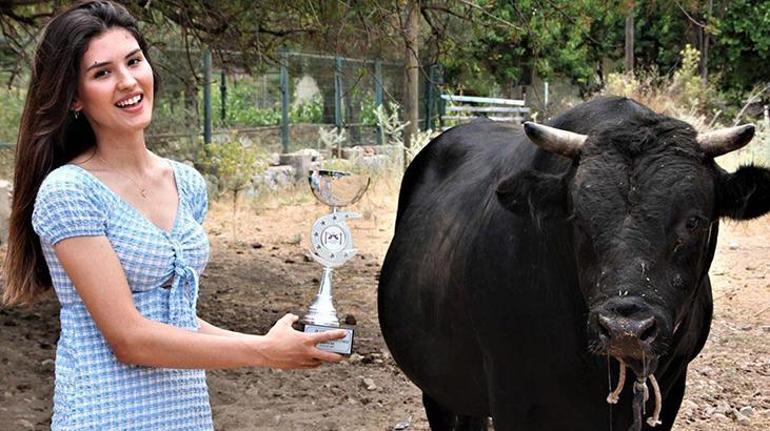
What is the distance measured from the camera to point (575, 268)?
387 cm

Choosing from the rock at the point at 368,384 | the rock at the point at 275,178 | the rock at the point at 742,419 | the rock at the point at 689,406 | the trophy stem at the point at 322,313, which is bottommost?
the rock at the point at 742,419

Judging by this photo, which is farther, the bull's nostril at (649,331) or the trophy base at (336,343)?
the bull's nostril at (649,331)

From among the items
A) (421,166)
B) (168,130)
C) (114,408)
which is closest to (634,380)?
(114,408)

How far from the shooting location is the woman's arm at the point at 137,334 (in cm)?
265

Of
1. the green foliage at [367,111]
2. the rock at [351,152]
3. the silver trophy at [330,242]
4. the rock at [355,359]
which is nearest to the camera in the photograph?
the silver trophy at [330,242]

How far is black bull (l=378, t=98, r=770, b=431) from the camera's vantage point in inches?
130

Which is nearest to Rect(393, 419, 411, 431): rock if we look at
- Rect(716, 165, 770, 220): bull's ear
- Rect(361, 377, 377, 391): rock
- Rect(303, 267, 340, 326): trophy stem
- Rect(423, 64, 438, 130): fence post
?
Rect(361, 377, 377, 391): rock

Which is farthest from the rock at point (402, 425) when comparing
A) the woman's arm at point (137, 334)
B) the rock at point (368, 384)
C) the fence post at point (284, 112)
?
the fence post at point (284, 112)

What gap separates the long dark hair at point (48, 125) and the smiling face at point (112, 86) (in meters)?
0.02

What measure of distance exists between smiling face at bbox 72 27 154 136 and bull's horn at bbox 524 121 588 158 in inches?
55.5

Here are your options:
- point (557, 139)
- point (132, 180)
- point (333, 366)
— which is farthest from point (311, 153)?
point (132, 180)

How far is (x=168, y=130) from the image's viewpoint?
14.4 metres

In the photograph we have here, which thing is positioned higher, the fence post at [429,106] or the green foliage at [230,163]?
the fence post at [429,106]

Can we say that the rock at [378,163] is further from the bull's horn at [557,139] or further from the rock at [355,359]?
the bull's horn at [557,139]
